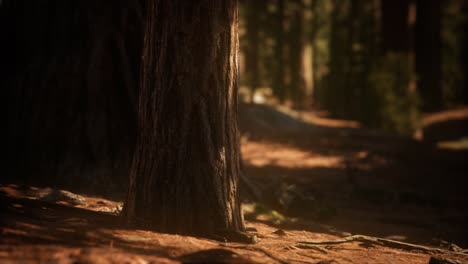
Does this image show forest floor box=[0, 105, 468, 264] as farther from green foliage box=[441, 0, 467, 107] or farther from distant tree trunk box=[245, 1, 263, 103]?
distant tree trunk box=[245, 1, 263, 103]

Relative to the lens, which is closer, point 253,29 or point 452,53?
point 452,53

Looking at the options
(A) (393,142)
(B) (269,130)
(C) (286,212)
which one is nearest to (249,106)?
(B) (269,130)

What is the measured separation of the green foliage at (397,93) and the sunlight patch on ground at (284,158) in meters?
4.97

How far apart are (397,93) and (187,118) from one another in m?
12.9

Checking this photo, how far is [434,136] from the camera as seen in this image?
17766 mm

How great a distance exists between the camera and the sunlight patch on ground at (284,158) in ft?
35.7

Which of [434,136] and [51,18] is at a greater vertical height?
[51,18]

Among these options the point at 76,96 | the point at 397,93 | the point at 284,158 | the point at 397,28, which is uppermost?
the point at 397,28

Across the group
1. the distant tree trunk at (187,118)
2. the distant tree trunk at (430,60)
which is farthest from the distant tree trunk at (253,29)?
the distant tree trunk at (187,118)

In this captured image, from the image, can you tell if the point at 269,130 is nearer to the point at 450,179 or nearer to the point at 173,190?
the point at 450,179

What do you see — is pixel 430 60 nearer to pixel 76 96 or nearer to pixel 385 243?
pixel 385 243

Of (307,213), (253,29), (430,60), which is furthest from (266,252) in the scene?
(253,29)

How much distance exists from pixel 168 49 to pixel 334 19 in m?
25.0

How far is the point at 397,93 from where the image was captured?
52.9ft
